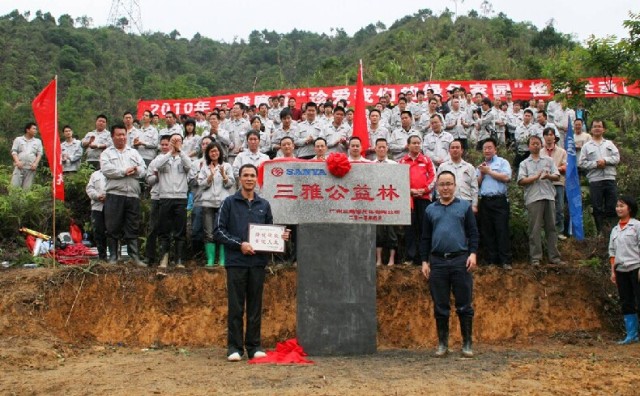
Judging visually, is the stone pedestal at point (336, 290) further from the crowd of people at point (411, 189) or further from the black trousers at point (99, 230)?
the black trousers at point (99, 230)

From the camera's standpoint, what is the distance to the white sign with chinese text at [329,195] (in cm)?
760

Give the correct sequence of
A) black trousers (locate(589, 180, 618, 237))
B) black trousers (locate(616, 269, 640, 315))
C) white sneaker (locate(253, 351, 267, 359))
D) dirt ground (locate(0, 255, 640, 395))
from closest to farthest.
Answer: dirt ground (locate(0, 255, 640, 395)) → white sneaker (locate(253, 351, 267, 359)) → black trousers (locate(616, 269, 640, 315)) → black trousers (locate(589, 180, 618, 237))

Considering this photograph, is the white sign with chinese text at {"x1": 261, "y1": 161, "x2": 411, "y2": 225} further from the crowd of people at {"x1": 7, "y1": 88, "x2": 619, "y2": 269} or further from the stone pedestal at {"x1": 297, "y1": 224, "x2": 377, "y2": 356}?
the crowd of people at {"x1": 7, "y1": 88, "x2": 619, "y2": 269}

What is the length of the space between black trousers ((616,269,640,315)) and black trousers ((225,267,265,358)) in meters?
4.58

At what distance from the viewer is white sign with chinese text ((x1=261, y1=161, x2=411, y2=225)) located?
24.9 feet

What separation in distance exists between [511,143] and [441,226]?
796 centimetres

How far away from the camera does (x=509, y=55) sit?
36094mm

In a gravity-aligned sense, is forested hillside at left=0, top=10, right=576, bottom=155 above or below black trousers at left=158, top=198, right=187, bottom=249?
above

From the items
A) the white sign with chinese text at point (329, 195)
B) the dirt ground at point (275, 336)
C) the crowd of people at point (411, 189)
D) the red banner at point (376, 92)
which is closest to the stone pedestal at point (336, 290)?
the white sign with chinese text at point (329, 195)

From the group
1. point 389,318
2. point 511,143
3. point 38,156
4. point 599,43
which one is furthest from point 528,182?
point 38,156

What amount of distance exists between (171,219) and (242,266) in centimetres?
303

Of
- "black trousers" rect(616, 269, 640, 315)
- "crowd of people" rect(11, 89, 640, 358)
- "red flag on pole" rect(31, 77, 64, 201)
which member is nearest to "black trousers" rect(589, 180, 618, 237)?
"crowd of people" rect(11, 89, 640, 358)

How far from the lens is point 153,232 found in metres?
10.0

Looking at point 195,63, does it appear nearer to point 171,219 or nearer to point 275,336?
point 171,219
